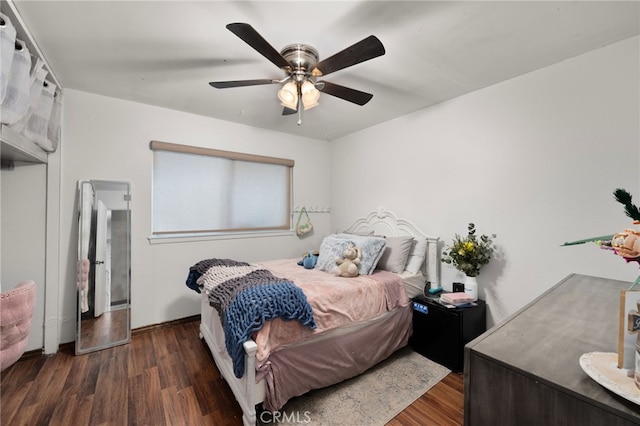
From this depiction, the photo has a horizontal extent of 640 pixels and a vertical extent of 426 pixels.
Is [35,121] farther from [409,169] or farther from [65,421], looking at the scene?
[409,169]

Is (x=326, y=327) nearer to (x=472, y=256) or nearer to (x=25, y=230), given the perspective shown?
(x=472, y=256)

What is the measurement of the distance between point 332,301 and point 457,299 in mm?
1150

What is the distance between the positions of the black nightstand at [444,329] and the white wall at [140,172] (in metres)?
2.16

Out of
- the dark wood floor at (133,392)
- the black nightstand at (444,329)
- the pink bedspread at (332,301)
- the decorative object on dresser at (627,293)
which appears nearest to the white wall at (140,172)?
the dark wood floor at (133,392)

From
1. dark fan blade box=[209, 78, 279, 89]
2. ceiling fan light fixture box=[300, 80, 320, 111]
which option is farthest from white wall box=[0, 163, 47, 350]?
ceiling fan light fixture box=[300, 80, 320, 111]

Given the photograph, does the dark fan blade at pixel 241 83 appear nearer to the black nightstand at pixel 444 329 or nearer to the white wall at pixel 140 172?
the white wall at pixel 140 172

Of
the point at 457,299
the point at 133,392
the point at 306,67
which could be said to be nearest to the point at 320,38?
the point at 306,67

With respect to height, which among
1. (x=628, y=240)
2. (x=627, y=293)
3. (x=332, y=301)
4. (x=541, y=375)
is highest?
(x=628, y=240)

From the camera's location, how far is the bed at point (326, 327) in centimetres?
155

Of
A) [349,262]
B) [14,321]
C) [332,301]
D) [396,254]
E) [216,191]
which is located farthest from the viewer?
[216,191]

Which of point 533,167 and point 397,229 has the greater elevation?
point 533,167

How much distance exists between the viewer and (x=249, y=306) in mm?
1516

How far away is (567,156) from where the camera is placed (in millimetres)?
1980

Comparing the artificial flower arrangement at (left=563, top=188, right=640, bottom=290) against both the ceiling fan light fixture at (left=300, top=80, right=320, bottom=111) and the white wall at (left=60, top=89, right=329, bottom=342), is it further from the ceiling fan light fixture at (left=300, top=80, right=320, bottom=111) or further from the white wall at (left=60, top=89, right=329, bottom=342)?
the white wall at (left=60, top=89, right=329, bottom=342)
